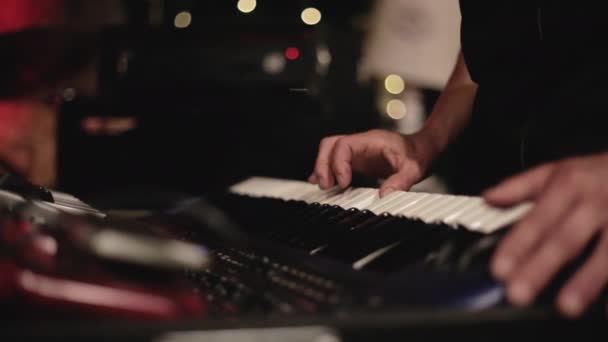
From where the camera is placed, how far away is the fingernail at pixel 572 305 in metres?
0.45

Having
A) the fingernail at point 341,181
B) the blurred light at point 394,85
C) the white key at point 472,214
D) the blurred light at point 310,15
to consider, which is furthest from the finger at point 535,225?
the blurred light at point 394,85

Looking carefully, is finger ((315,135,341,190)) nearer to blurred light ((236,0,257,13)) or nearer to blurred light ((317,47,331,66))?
→ blurred light ((317,47,331,66))

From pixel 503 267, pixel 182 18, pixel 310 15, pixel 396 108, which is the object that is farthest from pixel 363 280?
pixel 396 108

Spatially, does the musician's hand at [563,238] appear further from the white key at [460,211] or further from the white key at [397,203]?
the white key at [397,203]

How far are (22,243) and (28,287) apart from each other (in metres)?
0.08

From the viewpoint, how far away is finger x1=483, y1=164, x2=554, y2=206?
54cm

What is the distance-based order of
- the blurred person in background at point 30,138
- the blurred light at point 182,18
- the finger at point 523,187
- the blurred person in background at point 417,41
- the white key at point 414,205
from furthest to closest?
the blurred light at point 182,18 < the blurred person in background at point 417,41 < the blurred person in background at point 30,138 < the white key at point 414,205 < the finger at point 523,187

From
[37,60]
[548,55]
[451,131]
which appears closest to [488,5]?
[548,55]

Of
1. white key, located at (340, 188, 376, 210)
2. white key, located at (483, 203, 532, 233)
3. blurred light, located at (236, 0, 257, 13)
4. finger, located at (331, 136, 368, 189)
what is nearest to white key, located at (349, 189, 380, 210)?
white key, located at (340, 188, 376, 210)

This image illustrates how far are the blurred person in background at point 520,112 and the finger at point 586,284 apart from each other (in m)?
0.03

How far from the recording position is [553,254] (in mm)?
488

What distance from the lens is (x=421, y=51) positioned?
3.55 meters

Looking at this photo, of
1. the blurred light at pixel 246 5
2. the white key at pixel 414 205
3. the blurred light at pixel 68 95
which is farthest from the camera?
the blurred light at pixel 246 5

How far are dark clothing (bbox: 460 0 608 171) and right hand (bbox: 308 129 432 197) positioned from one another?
21 centimetres
